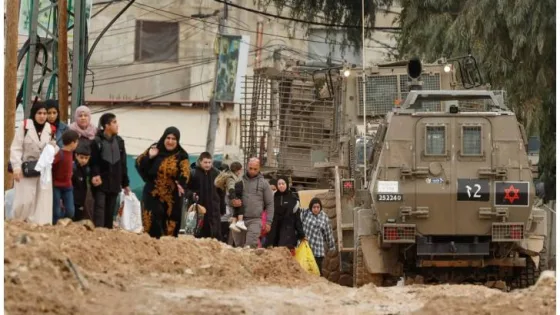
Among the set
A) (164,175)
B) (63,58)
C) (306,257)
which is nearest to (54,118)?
(164,175)

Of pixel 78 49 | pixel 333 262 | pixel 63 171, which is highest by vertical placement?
pixel 78 49

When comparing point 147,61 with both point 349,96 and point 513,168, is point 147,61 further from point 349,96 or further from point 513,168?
point 513,168

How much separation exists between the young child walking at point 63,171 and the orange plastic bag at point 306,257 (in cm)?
382

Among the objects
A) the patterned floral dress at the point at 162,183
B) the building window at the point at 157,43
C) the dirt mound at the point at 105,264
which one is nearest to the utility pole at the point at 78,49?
the patterned floral dress at the point at 162,183

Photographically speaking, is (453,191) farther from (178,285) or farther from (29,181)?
(178,285)

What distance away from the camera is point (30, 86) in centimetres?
2294

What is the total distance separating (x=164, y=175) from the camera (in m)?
15.9

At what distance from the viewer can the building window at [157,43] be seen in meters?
51.4

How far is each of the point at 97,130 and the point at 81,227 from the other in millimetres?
2276

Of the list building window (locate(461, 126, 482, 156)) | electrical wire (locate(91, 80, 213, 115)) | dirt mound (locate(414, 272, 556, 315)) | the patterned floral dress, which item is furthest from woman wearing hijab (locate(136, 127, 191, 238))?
electrical wire (locate(91, 80, 213, 115))

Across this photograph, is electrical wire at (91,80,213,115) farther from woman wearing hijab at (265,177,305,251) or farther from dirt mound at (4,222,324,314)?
dirt mound at (4,222,324,314)

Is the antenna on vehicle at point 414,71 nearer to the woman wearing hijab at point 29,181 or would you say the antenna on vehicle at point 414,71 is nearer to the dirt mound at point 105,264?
the dirt mound at point 105,264


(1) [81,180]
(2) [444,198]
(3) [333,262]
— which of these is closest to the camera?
(1) [81,180]

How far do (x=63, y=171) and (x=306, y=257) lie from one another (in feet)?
13.8
